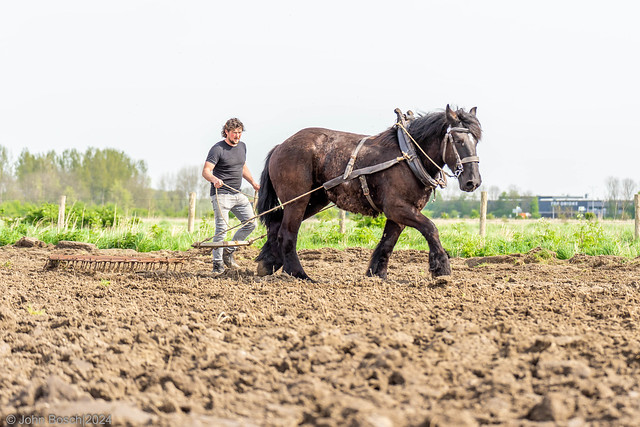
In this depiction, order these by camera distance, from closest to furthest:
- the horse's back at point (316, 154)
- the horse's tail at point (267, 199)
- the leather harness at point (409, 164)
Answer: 1. the leather harness at point (409, 164)
2. the horse's back at point (316, 154)
3. the horse's tail at point (267, 199)

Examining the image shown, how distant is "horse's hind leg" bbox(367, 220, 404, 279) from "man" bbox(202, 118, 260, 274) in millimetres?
1680

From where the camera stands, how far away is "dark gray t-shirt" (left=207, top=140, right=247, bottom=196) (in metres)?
7.05

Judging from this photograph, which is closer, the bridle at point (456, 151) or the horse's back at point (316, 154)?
the bridle at point (456, 151)

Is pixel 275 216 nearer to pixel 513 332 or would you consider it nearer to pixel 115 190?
pixel 513 332

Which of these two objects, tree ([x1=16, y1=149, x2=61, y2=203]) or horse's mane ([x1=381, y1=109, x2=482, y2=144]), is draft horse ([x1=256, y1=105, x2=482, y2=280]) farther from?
tree ([x1=16, y1=149, x2=61, y2=203])

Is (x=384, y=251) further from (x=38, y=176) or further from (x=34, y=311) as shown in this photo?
(x=38, y=176)

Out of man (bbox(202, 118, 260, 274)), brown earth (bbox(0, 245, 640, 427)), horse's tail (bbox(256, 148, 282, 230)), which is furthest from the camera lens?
man (bbox(202, 118, 260, 274))

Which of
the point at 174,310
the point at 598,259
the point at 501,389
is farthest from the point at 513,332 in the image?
the point at 598,259

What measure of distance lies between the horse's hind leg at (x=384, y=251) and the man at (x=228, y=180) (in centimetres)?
168

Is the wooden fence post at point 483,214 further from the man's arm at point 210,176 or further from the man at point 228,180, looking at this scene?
the man's arm at point 210,176

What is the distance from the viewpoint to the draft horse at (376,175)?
554cm

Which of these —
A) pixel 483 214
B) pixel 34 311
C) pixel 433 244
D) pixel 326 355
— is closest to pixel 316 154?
pixel 433 244

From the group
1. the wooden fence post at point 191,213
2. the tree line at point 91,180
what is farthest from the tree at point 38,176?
the wooden fence post at point 191,213

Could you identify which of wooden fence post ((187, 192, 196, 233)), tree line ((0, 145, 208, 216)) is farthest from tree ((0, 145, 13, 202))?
wooden fence post ((187, 192, 196, 233))
